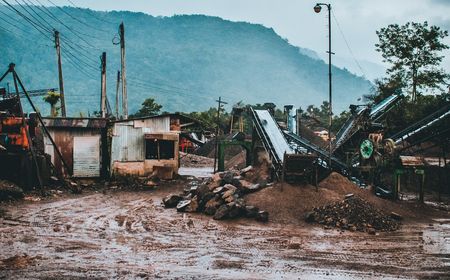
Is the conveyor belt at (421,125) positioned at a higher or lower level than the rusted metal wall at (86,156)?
higher

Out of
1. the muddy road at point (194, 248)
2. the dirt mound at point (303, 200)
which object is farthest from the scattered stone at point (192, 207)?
the dirt mound at point (303, 200)

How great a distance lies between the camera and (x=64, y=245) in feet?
36.2

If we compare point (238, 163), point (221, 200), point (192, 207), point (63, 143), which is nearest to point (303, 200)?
point (221, 200)

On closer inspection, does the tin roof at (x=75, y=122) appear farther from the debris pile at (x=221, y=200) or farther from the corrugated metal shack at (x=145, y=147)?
the debris pile at (x=221, y=200)

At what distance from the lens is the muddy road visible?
9039 mm

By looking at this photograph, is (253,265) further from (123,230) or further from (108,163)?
(108,163)

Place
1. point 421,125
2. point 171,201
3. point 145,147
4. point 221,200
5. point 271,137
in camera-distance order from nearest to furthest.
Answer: point 221,200 < point 171,201 < point 271,137 < point 421,125 < point 145,147

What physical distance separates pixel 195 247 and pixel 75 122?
1507 cm

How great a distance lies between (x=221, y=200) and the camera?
1628 centimetres

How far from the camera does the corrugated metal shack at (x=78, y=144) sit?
23.5 metres

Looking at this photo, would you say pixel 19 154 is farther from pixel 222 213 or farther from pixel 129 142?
pixel 222 213

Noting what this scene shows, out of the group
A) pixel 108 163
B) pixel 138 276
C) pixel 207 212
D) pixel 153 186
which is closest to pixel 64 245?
pixel 138 276

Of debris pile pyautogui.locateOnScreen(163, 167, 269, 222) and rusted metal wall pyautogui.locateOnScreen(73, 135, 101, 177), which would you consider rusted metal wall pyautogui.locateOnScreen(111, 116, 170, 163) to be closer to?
rusted metal wall pyautogui.locateOnScreen(73, 135, 101, 177)

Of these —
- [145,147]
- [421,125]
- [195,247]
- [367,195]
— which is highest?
[421,125]
